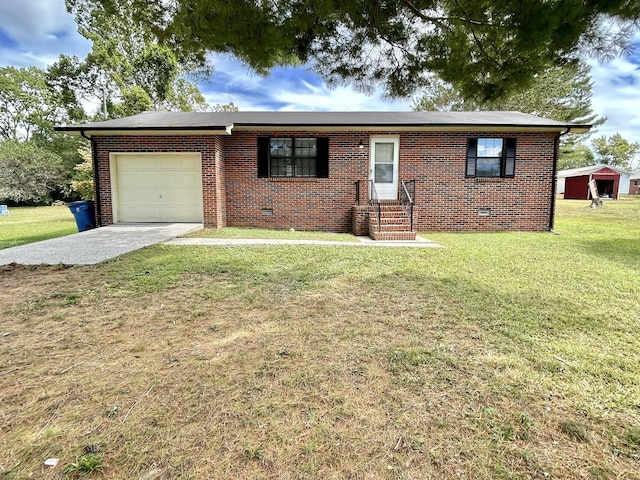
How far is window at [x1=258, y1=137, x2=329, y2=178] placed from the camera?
34.9 feet

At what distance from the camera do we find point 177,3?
14.2ft

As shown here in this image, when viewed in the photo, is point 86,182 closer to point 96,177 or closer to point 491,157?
point 96,177

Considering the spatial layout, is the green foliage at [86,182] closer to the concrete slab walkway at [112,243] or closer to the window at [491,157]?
the concrete slab walkway at [112,243]

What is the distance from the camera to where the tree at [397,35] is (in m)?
3.62

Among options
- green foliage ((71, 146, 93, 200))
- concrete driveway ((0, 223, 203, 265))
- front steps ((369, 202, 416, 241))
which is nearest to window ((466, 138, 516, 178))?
front steps ((369, 202, 416, 241))

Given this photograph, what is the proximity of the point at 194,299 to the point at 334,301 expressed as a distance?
1666 mm

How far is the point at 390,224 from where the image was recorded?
9.33 m

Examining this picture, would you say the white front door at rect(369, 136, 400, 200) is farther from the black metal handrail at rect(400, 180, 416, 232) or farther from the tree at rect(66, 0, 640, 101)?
the tree at rect(66, 0, 640, 101)

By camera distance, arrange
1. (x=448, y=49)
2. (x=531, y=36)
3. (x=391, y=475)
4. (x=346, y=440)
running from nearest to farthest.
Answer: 1. (x=391, y=475)
2. (x=346, y=440)
3. (x=531, y=36)
4. (x=448, y=49)

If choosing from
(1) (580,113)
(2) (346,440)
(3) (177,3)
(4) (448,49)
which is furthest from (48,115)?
(1) (580,113)

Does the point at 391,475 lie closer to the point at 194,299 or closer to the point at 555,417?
the point at 555,417

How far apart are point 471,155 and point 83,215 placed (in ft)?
39.4

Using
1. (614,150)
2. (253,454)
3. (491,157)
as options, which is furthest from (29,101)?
(614,150)

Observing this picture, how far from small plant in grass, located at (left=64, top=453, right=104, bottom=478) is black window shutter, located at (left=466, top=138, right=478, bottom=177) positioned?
1112 centimetres
